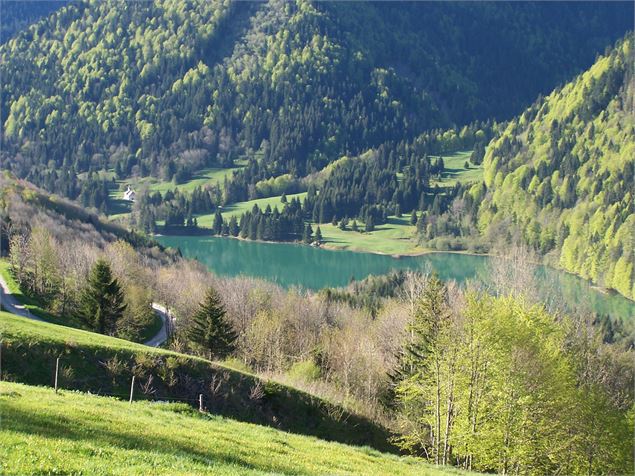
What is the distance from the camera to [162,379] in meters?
40.8

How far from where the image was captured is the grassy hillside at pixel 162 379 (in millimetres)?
37188

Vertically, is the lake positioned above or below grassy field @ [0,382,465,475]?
below

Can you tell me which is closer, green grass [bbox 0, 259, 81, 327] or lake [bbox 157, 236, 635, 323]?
green grass [bbox 0, 259, 81, 327]

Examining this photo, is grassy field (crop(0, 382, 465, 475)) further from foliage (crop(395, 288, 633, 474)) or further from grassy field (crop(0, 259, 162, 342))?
grassy field (crop(0, 259, 162, 342))

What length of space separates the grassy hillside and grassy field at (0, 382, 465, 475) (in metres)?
9.64

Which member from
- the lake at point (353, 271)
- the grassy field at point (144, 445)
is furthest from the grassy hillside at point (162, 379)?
the lake at point (353, 271)

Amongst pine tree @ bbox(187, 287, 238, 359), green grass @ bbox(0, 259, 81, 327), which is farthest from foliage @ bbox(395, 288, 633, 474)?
green grass @ bbox(0, 259, 81, 327)

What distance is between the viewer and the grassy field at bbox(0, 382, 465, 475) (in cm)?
1638

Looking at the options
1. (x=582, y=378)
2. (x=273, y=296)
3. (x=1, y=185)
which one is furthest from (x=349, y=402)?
(x=1, y=185)

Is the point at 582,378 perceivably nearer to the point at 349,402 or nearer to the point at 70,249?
the point at 349,402

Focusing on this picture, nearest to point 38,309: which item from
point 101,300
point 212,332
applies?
point 101,300

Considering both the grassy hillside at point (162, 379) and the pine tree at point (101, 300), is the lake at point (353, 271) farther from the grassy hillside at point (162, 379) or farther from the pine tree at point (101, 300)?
the grassy hillside at point (162, 379)

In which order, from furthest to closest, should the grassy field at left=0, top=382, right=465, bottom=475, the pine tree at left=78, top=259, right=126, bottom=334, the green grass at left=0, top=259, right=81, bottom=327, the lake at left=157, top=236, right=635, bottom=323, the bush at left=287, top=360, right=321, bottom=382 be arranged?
the lake at left=157, top=236, right=635, bottom=323, the green grass at left=0, top=259, right=81, bottom=327, the pine tree at left=78, top=259, right=126, bottom=334, the bush at left=287, top=360, right=321, bottom=382, the grassy field at left=0, top=382, right=465, bottom=475

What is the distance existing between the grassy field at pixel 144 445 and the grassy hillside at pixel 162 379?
964cm
